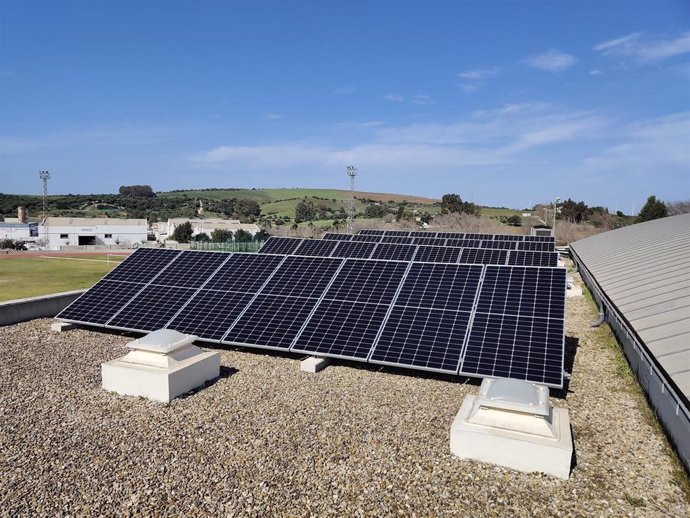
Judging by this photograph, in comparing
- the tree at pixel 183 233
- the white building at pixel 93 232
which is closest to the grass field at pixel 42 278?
the tree at pixel 183 233

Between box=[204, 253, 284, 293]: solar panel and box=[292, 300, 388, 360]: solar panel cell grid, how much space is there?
278cm

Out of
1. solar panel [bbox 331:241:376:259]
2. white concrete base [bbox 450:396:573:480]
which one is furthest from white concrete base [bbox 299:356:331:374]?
solar panel [bbox 331:241:376:259]

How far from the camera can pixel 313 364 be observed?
→ 468 inches

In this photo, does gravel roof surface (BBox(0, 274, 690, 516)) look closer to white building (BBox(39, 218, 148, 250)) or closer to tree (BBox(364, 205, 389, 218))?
white building (BBox(39, 218, 148, 250))

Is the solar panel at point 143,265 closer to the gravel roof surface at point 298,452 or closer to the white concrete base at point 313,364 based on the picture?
the gravel roof surface at point 298,452

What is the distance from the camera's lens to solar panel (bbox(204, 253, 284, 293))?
1535 cm

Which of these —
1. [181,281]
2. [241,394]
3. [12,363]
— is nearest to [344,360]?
[241,394]

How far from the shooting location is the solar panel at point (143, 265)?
17.1m

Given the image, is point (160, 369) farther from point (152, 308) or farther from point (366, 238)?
point (366, 238)

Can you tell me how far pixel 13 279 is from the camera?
31469 mm

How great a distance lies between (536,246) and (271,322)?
2455 cm

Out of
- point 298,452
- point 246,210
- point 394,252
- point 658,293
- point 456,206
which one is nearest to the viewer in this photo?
point 298,452

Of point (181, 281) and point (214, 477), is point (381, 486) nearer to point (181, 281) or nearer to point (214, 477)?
point (214, 477)

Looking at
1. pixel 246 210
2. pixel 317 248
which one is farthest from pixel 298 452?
pixel 246 210
